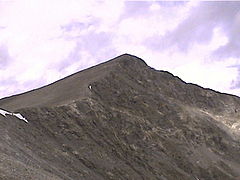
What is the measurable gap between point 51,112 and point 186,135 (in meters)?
20.2

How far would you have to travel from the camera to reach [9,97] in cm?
6266

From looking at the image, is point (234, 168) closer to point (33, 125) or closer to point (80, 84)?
point (80, 84)

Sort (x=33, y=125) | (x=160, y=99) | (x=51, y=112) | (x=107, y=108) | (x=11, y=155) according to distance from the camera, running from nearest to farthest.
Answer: (x=11, y=155) → (x=33, y=125) → (x=51, y=112) → (x=107, y=108) → (x=160, y=99)

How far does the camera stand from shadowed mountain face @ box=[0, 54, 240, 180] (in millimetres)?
39272

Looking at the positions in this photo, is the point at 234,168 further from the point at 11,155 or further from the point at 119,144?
the point at 11,155

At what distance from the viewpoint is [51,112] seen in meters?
46.8

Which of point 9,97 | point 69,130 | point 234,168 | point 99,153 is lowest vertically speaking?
point 234,168

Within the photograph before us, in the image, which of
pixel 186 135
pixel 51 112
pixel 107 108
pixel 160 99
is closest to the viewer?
pixel 51 112

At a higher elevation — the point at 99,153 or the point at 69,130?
the point at 69,130

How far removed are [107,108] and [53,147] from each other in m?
14.3

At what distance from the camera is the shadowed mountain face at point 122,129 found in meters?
39.3

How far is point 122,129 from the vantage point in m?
51.5

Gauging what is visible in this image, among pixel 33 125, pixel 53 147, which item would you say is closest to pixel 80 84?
pixel 33 125

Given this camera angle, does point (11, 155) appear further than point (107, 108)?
No
